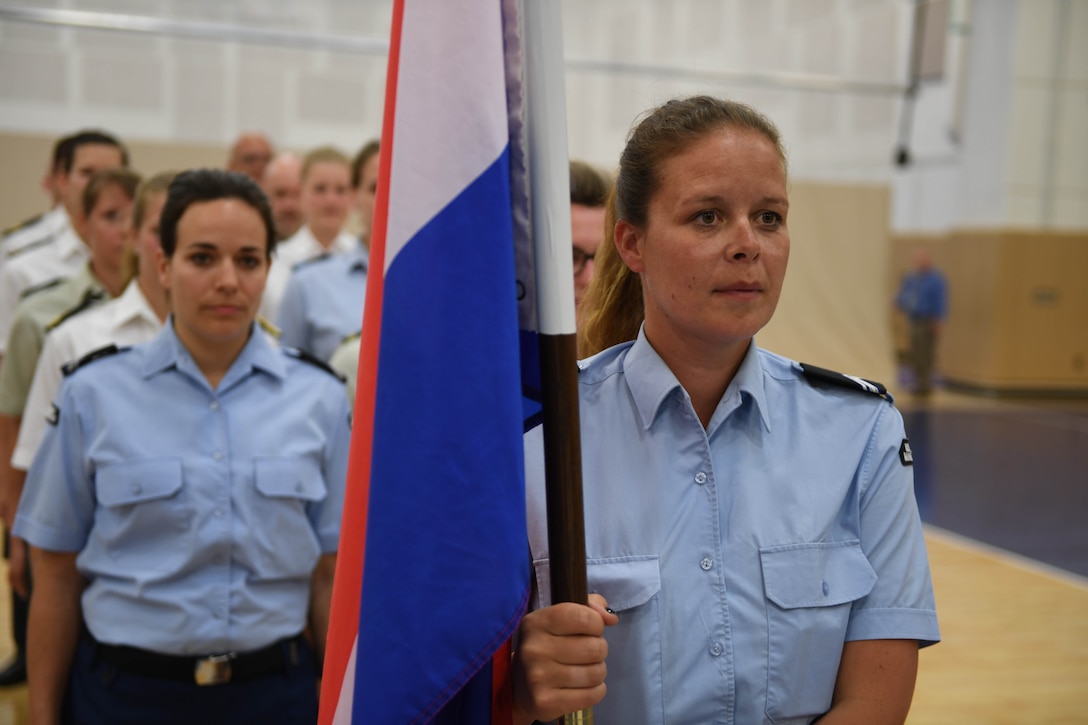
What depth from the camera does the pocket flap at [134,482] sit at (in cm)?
204

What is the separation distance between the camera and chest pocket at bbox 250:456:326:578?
2121mm

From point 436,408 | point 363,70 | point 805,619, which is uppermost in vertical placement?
point 363,70

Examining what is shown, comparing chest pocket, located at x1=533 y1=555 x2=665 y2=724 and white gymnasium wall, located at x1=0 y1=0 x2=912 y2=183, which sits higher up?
white gymnasium wall, located at x1=0 y1=0 x2=912 y2=183

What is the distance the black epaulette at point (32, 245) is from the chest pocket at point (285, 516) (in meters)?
2.81

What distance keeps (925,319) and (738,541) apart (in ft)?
37.9

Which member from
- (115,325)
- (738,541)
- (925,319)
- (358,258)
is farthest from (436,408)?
(925,319)

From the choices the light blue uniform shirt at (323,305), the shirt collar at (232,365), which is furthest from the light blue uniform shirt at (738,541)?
the light blue uniform shirt at (323,305)

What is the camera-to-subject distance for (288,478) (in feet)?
7.06

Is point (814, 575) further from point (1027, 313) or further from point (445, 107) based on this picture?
point (1027, 313)

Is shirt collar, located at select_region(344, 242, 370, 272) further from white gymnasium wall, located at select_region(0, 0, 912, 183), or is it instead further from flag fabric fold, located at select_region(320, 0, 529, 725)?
white gymnasium wall, located at select_region(0, 0, 912, 183)

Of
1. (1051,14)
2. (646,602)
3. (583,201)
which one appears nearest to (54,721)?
(646,602)

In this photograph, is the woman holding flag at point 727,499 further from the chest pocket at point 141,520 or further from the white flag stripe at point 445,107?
the chest pocket at point 141,520

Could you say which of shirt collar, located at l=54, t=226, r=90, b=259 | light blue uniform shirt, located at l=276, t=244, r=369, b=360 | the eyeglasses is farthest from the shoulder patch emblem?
shirt collar, located at l=54, t=226, r=90, b=259

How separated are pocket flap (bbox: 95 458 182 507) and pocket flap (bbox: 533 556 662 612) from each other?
1042mm
